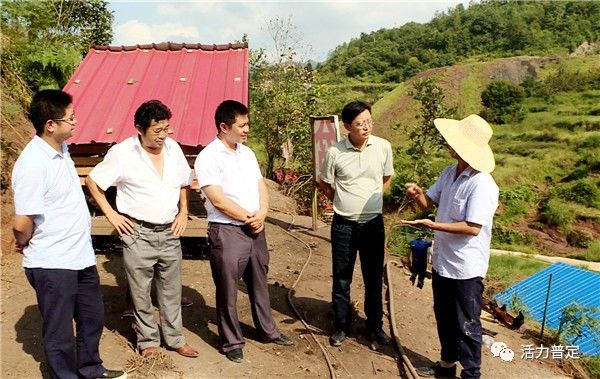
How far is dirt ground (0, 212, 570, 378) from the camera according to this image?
10.6 ft

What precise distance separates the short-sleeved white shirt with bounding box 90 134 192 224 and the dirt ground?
3.13ft

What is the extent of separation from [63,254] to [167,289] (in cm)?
80

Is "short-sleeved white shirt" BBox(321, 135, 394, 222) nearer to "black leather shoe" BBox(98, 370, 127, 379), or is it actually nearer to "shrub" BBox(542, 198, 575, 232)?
"black leather shoe" BBox(98, 370, 127, 379)

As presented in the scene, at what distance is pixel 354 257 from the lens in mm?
3623

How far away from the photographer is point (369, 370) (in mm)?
3461

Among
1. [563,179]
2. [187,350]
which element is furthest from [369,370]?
[563,179]

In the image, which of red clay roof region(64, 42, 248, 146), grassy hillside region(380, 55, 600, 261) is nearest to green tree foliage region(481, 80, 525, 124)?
grassy hillside region(380, 55, 600, 261)

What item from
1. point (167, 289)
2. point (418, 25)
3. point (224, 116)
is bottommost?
point (167, 289)

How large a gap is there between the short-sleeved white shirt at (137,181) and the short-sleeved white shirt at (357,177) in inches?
45.2

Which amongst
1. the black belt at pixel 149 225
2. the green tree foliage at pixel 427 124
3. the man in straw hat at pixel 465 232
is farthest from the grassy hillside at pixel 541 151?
the black belt at pixel 149 225

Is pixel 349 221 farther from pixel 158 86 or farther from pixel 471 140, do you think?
pixel 158 86

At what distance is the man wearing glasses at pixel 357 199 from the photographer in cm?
351

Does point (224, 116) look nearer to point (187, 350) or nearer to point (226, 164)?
point (226, 164)

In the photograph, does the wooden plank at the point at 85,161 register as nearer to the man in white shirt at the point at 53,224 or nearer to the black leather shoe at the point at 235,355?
the man in white shirt at the point at 53,224
